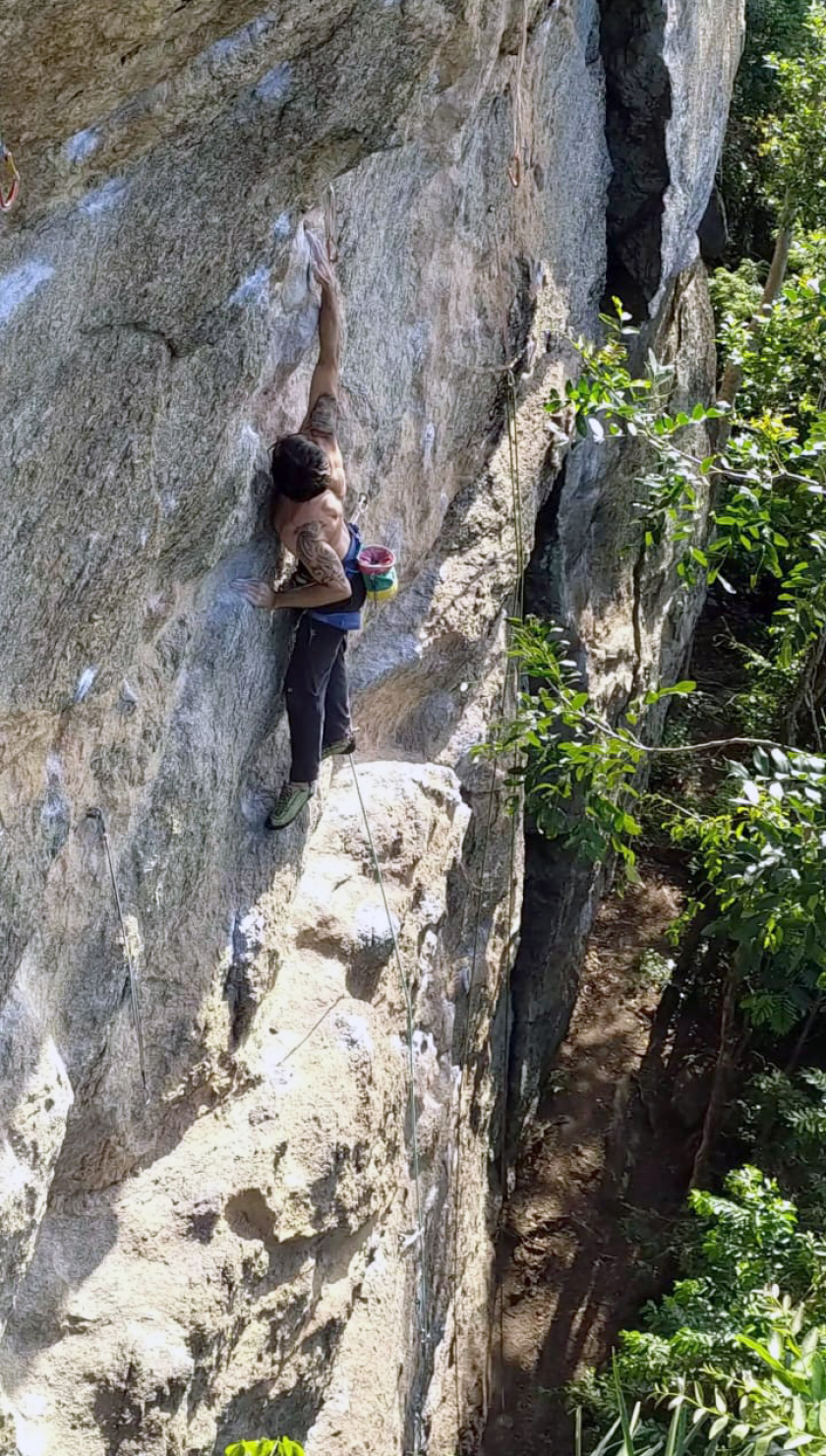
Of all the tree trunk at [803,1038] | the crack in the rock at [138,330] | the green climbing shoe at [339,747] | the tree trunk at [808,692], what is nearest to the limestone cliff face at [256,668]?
the crack in the rock at [138,330]

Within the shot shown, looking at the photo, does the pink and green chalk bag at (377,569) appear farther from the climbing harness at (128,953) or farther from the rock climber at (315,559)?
the climbing harness at (128,953)

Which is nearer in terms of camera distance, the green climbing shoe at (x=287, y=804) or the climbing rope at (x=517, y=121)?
the green climbing shoe at (x=287, y=804)

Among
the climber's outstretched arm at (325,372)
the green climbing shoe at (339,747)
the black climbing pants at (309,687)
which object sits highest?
the climber's outstretched arm at (325,372)

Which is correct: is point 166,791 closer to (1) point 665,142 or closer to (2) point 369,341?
(2) point 369,341

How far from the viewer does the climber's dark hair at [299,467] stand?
436cm

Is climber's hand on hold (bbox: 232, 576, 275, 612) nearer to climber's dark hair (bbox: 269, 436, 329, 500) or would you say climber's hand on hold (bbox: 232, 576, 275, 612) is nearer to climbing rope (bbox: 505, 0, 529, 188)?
climber's dark hair (bbox: 269, 436, 329, 500)

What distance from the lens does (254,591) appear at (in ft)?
15.0

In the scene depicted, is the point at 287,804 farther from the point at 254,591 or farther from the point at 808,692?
the point at 808,692

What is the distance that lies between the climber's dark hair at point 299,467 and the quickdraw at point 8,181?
151 cm

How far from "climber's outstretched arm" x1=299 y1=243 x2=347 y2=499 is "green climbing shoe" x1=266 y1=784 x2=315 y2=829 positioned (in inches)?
46.4

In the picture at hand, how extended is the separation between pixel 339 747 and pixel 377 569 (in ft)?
2.97

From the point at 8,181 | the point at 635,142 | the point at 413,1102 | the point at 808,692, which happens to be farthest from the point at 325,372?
the point at 808,692

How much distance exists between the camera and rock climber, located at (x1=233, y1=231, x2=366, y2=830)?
445 cm

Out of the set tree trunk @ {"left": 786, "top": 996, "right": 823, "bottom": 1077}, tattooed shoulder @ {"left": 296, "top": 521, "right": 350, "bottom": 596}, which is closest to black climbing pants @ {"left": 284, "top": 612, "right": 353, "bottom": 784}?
tattooed shoulder @ {"left": 296, "top": 521, "right": 350, "bottom": 596}
